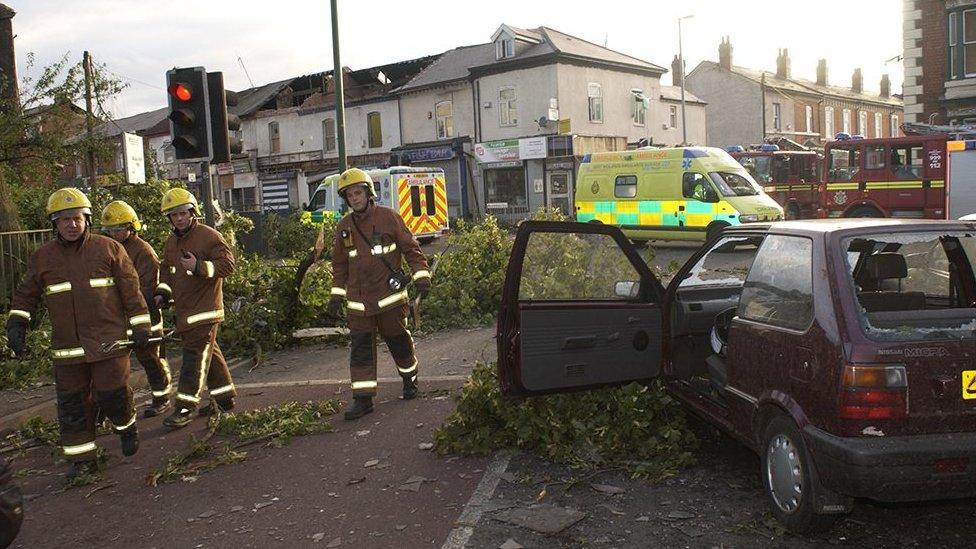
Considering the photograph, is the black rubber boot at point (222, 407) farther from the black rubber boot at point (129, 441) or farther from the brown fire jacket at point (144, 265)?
the black rubber boot at point (129, 441)

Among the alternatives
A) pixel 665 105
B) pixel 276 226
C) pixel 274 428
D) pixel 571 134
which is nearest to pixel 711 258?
pixel 274 428

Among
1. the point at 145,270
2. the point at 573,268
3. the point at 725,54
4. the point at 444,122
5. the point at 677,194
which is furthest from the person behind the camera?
the point at 725,54

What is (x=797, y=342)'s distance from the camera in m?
3.67

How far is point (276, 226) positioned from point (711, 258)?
1919 cm

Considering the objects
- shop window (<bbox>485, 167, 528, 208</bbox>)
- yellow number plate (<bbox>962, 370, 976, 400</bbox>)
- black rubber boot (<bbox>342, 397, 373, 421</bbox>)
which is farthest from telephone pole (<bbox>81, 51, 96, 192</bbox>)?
shop window (<bbox>485, 167, 528, 208</bbox>)

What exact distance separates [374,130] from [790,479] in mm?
37142

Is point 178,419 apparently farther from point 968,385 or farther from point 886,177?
point 886,177

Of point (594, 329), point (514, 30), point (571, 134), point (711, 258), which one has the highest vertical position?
point (514, 30)

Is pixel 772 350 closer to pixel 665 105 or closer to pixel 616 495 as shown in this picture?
pixel 616 495

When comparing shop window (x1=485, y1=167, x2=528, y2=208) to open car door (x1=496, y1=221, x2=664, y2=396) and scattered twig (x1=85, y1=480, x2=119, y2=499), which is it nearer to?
open car door (x1=496, y1=221, x2=664, y2=396)

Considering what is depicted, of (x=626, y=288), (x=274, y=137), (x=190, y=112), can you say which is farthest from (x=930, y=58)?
(x=274, y=137)

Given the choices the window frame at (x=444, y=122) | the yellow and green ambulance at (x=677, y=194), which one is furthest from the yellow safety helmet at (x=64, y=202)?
the window frame at (x=444, y=122)

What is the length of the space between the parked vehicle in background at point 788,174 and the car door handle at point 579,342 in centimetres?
2015

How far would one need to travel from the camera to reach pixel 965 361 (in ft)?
11.1
